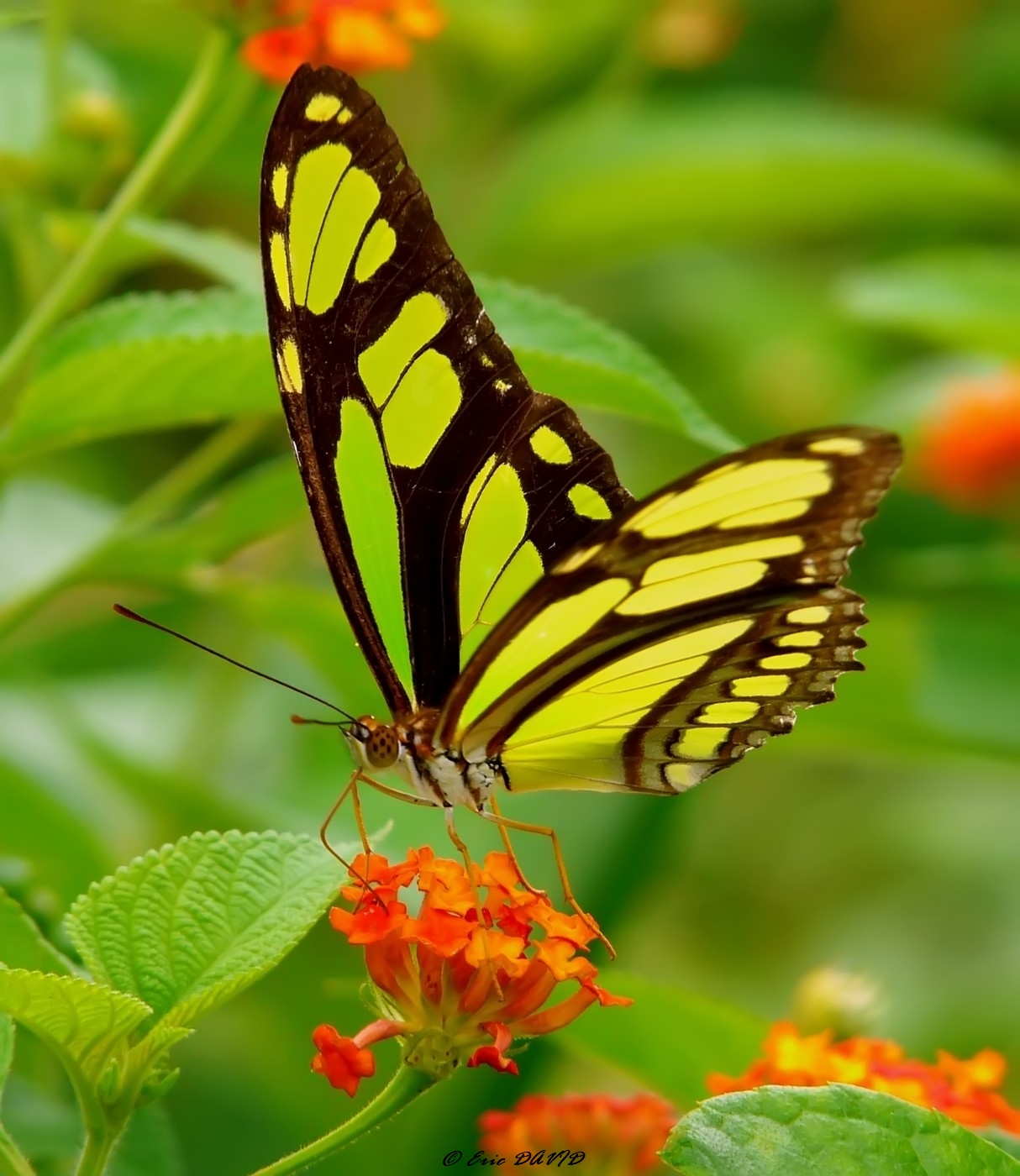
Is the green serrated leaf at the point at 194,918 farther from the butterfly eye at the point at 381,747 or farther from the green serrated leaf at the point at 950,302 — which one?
the green serrated leaf at the point at 950,302

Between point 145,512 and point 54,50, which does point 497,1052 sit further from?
point 54,50

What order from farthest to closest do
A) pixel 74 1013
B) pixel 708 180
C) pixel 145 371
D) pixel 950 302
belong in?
pixel 708 180 < pixel 950 302 < pixel 145 371 < pixel 74 1013

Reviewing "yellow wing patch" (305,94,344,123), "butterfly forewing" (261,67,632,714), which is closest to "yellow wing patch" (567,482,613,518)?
"butterfly forewing" (261,67,632,714)

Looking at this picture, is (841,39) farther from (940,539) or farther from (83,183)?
(83,183)

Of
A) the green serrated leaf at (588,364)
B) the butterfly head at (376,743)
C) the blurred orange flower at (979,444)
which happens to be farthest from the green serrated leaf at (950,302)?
the butterfly head at (376,743)

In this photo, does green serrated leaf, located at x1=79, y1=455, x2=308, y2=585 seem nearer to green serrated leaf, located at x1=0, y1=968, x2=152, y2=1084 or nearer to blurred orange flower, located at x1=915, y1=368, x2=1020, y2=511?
green serrated leaf, located at x1=0, y1=968, x2=152, y2=1084

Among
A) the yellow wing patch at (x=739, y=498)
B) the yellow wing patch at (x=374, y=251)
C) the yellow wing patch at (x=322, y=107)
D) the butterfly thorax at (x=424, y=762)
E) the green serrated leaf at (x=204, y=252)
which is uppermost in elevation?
the yellow wing patch at (x=322, y=107)

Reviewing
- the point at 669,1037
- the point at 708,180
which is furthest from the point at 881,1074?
the point at 708,180
